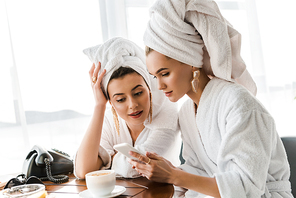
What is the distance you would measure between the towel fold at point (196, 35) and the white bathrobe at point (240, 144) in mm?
111

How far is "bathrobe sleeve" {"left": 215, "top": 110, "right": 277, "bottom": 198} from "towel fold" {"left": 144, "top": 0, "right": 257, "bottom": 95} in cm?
24

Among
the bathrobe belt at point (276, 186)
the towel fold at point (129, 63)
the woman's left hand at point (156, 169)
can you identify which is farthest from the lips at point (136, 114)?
the bathrobe belt at point (276, 186)

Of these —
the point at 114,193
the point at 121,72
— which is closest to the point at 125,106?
the point at 121,72

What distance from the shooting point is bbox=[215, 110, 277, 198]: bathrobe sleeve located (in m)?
1.08

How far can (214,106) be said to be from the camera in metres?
1.31

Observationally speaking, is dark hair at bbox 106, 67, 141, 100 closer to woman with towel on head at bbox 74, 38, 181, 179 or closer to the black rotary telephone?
woman with towel on head at bbox 74, 38, 181, 179

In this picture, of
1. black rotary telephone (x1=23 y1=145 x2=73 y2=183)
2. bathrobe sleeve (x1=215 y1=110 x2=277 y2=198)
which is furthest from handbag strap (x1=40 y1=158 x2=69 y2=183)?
bathrobe sleeve (x1=215 y1=110 x2=277 y2=198)

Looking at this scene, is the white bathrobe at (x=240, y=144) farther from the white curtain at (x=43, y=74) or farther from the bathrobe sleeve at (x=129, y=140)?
the white curtain at (x=43, y=74)

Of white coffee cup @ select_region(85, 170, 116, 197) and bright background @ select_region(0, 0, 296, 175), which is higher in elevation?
bright background @ select_region(0, 0, 296, 175)

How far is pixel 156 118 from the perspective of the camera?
1690 millimetres

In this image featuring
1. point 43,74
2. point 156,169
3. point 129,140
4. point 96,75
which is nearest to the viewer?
point 156,169

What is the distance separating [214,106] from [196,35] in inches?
13.3

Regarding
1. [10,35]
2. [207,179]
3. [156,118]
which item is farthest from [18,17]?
[207,179]

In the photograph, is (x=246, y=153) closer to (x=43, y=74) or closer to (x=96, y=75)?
(x=96, y=75)
